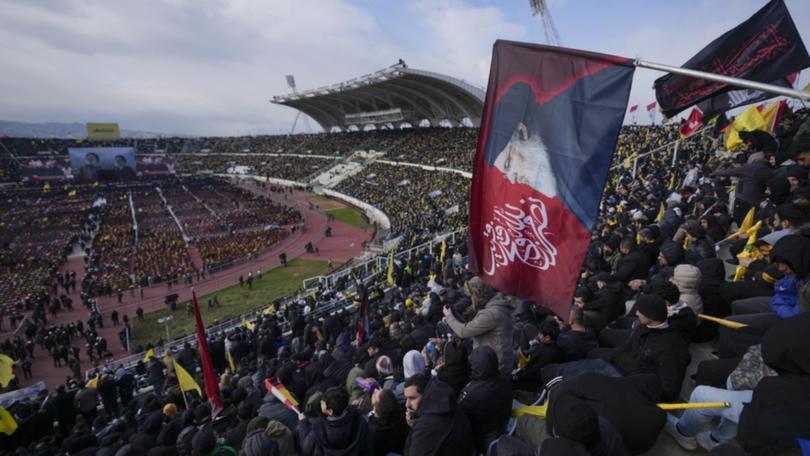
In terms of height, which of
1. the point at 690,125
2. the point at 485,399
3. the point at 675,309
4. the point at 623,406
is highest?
the point at 690,125

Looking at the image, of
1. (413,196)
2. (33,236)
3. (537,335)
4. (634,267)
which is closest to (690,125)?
(634,267)

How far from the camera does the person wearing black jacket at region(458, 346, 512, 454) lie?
10.8 ft

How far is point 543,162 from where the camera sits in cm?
374

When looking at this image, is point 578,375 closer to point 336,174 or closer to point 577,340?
point 577,340

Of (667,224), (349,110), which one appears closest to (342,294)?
(667,224)

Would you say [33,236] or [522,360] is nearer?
[522,360]

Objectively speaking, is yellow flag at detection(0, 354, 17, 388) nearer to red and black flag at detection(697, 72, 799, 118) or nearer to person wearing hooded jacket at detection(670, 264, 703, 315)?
person wearing hooded jacket at detection(670, 264, 703, 315)

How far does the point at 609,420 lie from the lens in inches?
111

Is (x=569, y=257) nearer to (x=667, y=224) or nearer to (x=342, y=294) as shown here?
(x=667, y=224)

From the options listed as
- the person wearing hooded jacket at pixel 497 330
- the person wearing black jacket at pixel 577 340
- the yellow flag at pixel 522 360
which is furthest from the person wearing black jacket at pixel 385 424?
the person wearing black jacket at pixel 577 340

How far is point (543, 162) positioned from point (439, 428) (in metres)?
2.51

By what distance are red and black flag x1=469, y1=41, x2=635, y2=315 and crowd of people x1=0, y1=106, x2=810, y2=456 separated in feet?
1.50

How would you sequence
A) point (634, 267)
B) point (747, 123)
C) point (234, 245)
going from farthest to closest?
point (234, 245) → point (747, 123) → point (634, 267)

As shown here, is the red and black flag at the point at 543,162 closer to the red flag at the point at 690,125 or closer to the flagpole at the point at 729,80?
the flagpole at the point at 729,80
